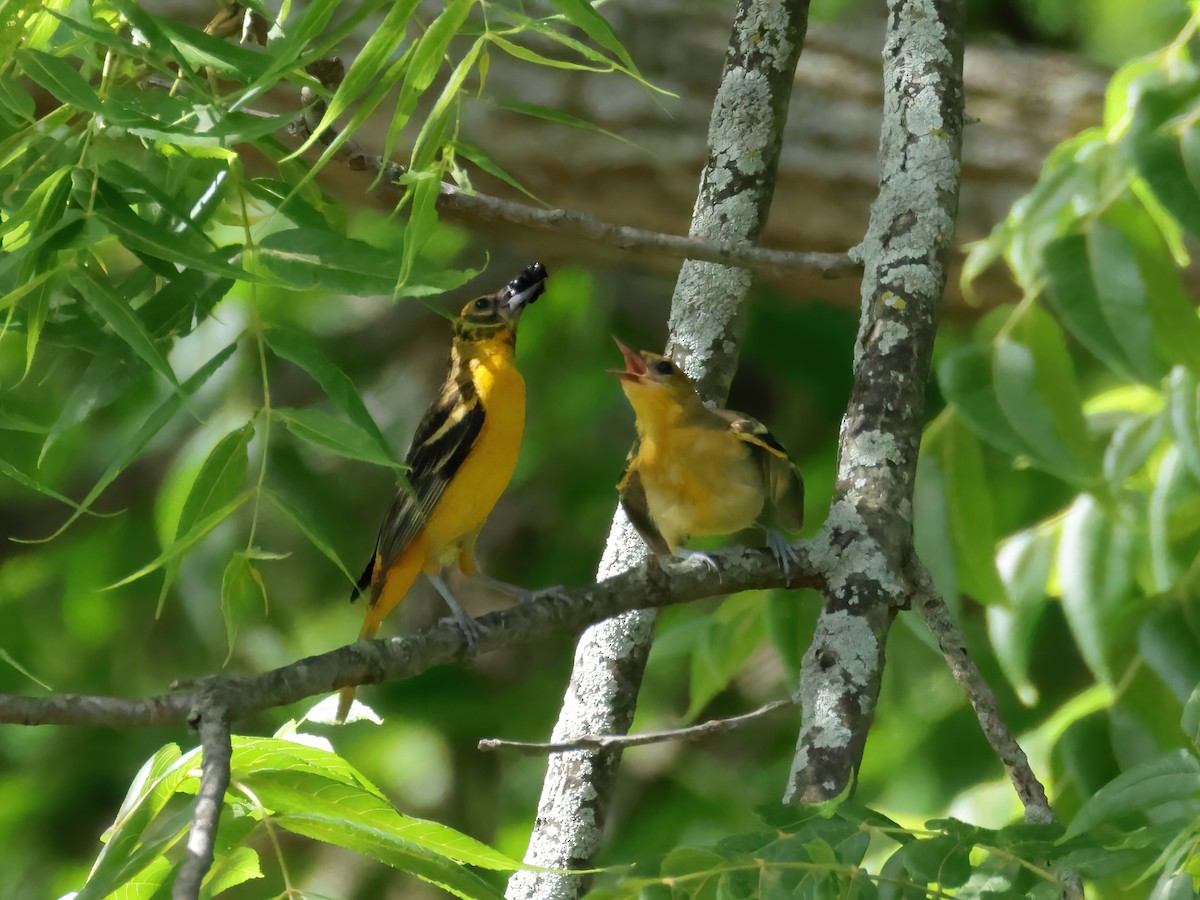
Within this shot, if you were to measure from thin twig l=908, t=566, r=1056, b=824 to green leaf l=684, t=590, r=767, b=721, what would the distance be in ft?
2.87

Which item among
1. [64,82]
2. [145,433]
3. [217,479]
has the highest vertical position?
[64,82]

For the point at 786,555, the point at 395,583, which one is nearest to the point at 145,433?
the point at 786,555

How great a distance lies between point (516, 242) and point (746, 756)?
A: 2.88m

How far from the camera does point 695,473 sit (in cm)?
345

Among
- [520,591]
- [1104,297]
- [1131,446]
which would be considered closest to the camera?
[1104,297]

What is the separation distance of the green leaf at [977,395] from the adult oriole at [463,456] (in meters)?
Answer: 1.68

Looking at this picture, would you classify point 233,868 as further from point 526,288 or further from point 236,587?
point 526,288

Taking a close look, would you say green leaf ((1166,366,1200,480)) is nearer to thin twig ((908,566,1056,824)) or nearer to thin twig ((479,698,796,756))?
thin twig ((908,566,1056,824))

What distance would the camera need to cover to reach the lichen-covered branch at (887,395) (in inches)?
95.7

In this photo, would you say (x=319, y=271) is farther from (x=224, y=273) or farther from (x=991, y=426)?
(x=991, y=426)

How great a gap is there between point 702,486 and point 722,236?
2.06 feet

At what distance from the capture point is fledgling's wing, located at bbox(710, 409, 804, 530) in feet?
11.6

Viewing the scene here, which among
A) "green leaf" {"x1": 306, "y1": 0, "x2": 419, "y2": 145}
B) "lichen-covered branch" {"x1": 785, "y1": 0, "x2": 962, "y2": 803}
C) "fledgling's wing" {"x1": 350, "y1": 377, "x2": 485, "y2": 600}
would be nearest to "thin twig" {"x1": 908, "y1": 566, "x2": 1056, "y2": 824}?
"lichen-covered branch" {"x1": 785, "y1": 0, "x2": 962, "y2": 803}

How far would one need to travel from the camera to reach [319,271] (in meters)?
2.12
